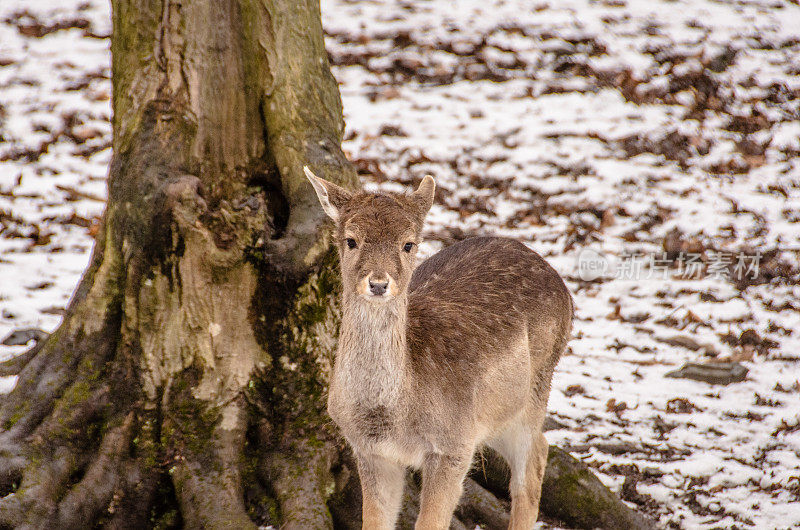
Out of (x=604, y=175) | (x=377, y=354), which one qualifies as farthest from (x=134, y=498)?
(x=604, y=175)

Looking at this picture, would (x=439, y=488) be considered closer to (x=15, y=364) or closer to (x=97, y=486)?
(x=97, y=486)

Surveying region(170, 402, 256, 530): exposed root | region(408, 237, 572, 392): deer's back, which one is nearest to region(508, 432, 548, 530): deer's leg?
region(408, 237, 572, 392): deer's back

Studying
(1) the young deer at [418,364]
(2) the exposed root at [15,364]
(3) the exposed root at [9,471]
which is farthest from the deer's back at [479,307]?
(2) the exposed root at [15,364]

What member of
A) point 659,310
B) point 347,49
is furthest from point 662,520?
point 347,49

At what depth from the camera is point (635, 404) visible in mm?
6781

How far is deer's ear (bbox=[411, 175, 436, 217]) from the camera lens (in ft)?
14.9

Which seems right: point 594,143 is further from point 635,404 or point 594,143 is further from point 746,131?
point 635,404

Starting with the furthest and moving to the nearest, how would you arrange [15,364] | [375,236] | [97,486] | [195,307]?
1. [15,364]
2. [195,307]
3. [97,486]
4. [375,236]

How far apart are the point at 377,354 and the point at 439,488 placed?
77 centimetres

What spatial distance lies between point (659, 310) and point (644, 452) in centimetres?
245

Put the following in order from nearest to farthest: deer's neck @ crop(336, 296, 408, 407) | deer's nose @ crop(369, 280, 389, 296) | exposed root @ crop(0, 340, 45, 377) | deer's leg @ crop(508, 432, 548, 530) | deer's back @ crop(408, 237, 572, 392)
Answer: deer's nose @ crop(369, 280, 389, 296) < deer's neck @ crop(336, 296, 408, 407) < deer's back @ crop(408, 237, 572, 392) < deer's leg @ crop(508, 432, 548, 530) < exposed root @ crop(0, 340, 45, 377)

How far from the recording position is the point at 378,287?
3928 mm

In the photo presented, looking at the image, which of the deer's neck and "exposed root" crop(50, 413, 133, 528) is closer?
the deer's neck

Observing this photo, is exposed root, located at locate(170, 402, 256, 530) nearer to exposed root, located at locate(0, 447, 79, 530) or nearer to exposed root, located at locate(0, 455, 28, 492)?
exposed root, located at locate(0, 447, 79, 530)
